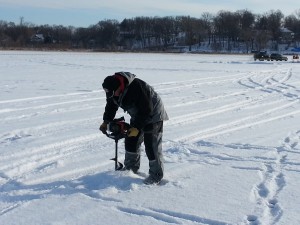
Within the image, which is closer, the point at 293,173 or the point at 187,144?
the point at 293,173

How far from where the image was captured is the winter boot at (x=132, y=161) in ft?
19.4

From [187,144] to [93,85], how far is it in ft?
33.5

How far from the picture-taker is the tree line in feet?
365

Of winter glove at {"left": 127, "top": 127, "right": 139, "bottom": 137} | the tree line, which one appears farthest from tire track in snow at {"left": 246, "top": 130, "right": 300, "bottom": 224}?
the tree line

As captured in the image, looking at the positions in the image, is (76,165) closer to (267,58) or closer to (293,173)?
(293,173)

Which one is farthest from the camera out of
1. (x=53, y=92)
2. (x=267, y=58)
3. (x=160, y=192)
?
(x=267, y=58)

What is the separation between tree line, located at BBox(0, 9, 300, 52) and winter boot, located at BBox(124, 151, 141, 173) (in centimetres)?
10252

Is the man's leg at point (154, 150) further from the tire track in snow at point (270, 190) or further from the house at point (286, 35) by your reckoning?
the house at point (286, 35)

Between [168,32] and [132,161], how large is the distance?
117094 mm

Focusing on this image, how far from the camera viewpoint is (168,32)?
397 feet

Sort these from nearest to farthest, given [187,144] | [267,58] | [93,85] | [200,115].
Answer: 1. [187,144]
2. [200,115]
3. [93,85]
4. [267,58]

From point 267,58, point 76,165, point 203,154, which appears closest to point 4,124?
point 76,165

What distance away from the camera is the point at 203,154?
7273 millimetres

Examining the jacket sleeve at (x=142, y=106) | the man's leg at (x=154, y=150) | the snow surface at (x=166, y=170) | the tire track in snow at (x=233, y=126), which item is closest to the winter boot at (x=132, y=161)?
the snow surface at (x=166, y=170)
